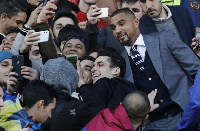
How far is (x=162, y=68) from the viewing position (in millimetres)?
9375

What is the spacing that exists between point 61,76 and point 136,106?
2.88 feet

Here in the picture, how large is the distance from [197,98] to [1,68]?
7.67 ft

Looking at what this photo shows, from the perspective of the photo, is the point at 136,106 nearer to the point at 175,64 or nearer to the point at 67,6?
the point at 175,64

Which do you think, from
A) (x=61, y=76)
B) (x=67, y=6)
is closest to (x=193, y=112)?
(x=61, y=76)

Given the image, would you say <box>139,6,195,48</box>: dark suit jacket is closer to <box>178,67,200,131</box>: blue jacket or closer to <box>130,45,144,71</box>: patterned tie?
<box>130,45,144,71</box>: patterned tie

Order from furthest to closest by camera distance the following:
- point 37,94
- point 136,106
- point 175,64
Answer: point 175,64
point 136,106
point 37,94

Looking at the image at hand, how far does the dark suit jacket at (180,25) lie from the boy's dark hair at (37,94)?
9.66ft

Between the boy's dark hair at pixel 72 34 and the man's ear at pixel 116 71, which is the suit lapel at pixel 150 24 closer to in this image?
the boy's dark hair at pixel 72 34

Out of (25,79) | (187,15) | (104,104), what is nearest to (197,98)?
(104,104)

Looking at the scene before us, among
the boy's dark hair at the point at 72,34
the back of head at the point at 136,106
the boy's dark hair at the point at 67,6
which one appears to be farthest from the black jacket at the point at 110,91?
the boy's dark hair at the point at 67,6

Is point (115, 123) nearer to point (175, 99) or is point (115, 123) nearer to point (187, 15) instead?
point (175, 99)

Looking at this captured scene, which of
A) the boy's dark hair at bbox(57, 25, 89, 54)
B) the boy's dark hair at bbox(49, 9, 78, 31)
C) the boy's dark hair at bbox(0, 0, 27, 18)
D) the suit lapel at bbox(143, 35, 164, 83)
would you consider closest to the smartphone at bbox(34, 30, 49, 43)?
the boy's dark hair at bbox(57, 25, 89, 54)

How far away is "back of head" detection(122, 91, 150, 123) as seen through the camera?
7700 millimetres

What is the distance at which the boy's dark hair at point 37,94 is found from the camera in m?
7.54
